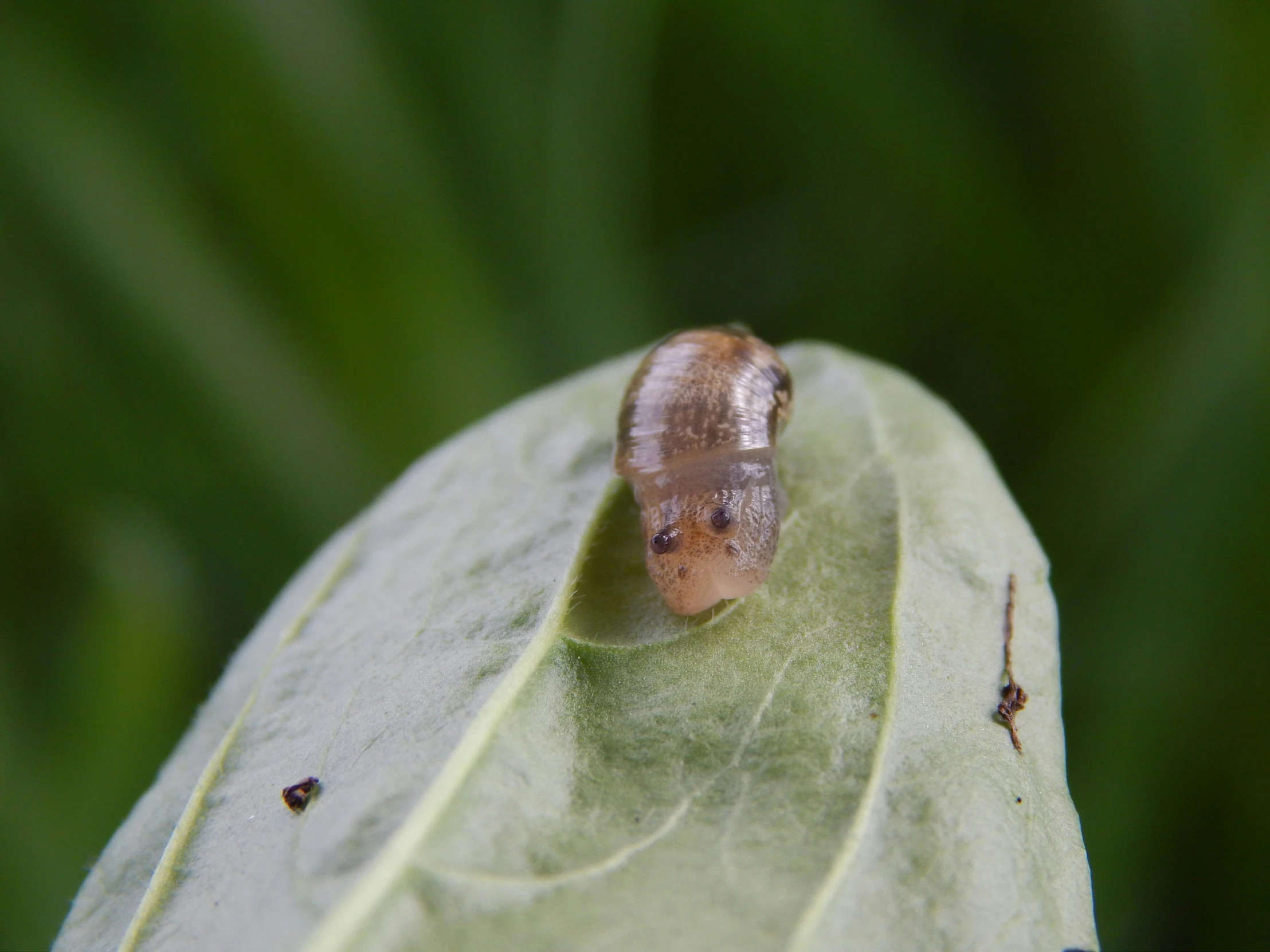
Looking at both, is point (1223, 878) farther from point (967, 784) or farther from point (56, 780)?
point (56, 780)

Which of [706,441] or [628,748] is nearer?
[628,748]

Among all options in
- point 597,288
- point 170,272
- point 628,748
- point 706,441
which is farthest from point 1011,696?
point 170,272

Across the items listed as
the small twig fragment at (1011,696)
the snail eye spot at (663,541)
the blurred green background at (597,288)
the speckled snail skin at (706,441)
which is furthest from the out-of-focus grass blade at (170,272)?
the small twig fragment at (1011,696)

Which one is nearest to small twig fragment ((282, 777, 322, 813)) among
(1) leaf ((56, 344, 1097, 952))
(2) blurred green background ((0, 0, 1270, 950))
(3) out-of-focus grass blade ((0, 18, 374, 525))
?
(1) leaf ((56, 344, 1097, 952))

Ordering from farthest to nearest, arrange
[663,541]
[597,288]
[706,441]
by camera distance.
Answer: [597,288] → [706,441] → [663,541]

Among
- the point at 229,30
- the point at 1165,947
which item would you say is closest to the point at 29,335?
the point at 229,30

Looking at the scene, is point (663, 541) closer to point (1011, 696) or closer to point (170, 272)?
point (1011, 696)

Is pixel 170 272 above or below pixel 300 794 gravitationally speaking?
above
